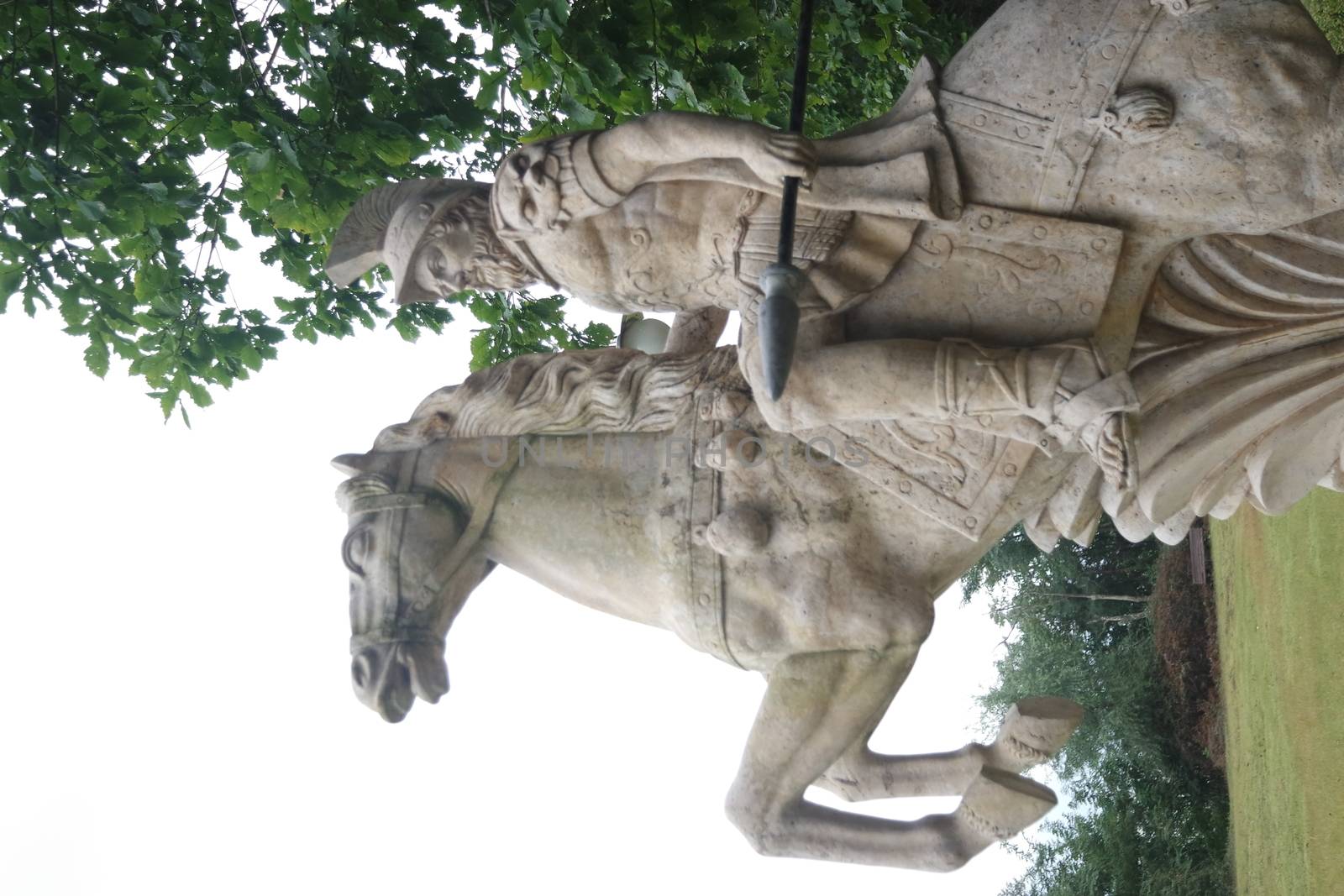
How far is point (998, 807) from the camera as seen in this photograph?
3.82m

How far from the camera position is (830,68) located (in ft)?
28.9

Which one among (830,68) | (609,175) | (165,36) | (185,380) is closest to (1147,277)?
(609,175)

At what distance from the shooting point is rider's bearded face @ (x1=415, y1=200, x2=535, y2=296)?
366 centimetres

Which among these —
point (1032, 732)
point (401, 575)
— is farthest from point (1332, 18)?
point (401, 575)

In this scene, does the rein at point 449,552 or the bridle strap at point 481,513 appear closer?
the rein at point 449,552

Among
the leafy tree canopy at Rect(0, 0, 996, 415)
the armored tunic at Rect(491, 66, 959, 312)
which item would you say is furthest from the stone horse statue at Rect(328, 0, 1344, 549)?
the leafy tree canopy at Rect(0, 0, 996, 415)

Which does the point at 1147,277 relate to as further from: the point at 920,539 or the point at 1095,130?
the point at 920,539

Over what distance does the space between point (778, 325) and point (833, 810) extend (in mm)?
1762

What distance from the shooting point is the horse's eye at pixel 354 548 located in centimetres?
406

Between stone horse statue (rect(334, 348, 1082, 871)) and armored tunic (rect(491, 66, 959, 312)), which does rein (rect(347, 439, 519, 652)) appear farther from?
armored tunic (rect(491, 66, 959, 312))

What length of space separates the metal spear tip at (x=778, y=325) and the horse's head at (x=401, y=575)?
1514mm

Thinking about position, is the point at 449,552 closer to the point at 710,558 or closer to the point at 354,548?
the point at 354,548

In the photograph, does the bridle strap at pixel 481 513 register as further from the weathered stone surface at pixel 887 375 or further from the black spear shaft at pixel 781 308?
the black spear shaft at pixel 781 308

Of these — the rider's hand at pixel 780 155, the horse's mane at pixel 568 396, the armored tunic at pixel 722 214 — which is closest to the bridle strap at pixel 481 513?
the horse's mane at pixel 568 396
